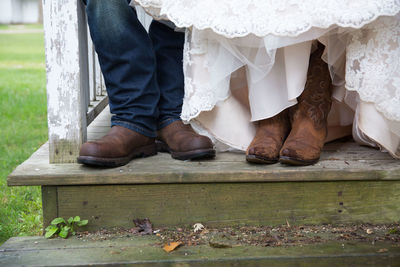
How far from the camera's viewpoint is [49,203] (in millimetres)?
1590

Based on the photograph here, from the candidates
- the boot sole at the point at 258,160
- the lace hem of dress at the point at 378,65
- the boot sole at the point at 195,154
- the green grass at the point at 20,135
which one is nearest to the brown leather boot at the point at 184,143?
the boot sole at the point at 195,154

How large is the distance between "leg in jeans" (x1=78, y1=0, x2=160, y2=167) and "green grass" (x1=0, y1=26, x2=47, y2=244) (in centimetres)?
56

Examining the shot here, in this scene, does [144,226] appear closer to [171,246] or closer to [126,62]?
[171,246]

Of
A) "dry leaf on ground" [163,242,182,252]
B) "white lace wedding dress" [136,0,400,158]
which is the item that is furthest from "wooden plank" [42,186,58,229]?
"white lace wedding dress" [136,0,400,158]

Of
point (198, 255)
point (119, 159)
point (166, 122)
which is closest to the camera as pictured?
point (198, 255)

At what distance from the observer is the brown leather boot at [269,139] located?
1.64 metres

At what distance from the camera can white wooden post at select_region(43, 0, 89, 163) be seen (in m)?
1.62

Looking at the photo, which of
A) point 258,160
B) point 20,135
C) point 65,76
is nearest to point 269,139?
point 258,160

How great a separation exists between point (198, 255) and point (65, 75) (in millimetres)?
703

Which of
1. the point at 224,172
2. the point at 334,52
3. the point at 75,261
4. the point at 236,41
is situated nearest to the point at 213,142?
the point at 224,172

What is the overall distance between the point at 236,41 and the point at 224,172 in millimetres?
401

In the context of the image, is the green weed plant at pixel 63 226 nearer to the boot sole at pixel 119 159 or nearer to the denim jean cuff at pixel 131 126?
the boot sole at pixel 119 159

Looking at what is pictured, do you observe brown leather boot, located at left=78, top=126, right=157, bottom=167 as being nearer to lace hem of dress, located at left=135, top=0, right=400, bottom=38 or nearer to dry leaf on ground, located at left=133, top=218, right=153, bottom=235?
dry leaf on ground, located at left=133, top=218, right=153, bottom=235

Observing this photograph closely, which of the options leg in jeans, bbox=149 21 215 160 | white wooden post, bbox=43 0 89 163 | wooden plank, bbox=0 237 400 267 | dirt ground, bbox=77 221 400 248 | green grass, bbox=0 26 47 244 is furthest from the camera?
green grass, bbox=0 26 47 244
